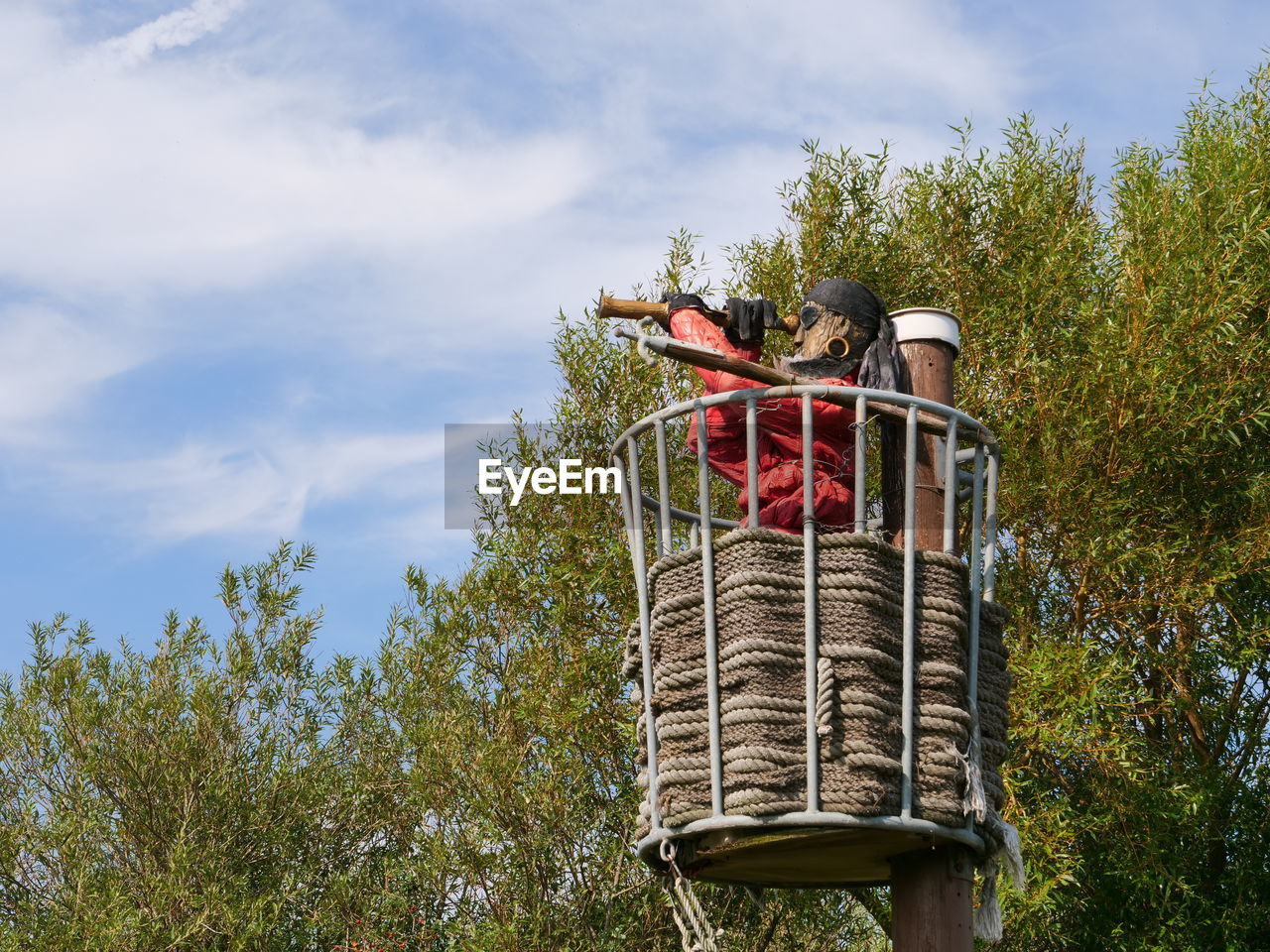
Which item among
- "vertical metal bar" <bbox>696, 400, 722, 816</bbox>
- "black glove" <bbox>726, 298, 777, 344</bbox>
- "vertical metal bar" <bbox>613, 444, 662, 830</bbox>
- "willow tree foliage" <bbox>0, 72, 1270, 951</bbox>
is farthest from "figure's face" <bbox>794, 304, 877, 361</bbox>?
"willow tree foliage" <bbox>0, 72, 1270, 951</bbox>

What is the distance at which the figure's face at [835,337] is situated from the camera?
396 cm

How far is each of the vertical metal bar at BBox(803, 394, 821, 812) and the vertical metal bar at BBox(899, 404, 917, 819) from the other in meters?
0.21

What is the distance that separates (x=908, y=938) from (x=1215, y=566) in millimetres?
4973

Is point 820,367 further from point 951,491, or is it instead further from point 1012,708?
point 1012,708

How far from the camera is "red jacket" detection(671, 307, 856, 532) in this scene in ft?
12.6

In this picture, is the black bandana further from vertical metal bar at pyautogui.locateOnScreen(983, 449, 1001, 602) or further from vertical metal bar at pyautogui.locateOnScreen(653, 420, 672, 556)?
vertical metal bar at pyautogui.locateOnScreen(653, 420, 672, 556)

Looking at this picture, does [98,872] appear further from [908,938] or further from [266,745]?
[908,938]

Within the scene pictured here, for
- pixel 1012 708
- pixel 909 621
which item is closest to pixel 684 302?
pixel 909 621

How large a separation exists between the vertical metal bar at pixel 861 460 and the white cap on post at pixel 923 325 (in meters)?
0.56

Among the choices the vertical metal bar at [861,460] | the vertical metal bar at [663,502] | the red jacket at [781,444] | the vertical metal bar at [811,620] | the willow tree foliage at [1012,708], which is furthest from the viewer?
the willow tree foliage at [1012,708]

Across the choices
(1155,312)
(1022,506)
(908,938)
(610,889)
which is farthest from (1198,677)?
(908,938)

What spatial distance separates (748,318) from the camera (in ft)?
13.3

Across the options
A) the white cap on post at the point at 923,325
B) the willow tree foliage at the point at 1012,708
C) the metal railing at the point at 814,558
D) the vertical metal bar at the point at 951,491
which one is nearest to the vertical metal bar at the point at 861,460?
the metal railing at the point at 814,558

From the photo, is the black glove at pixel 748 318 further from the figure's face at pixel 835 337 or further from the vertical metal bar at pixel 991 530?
the vertical metal bar at pixel 991 530
